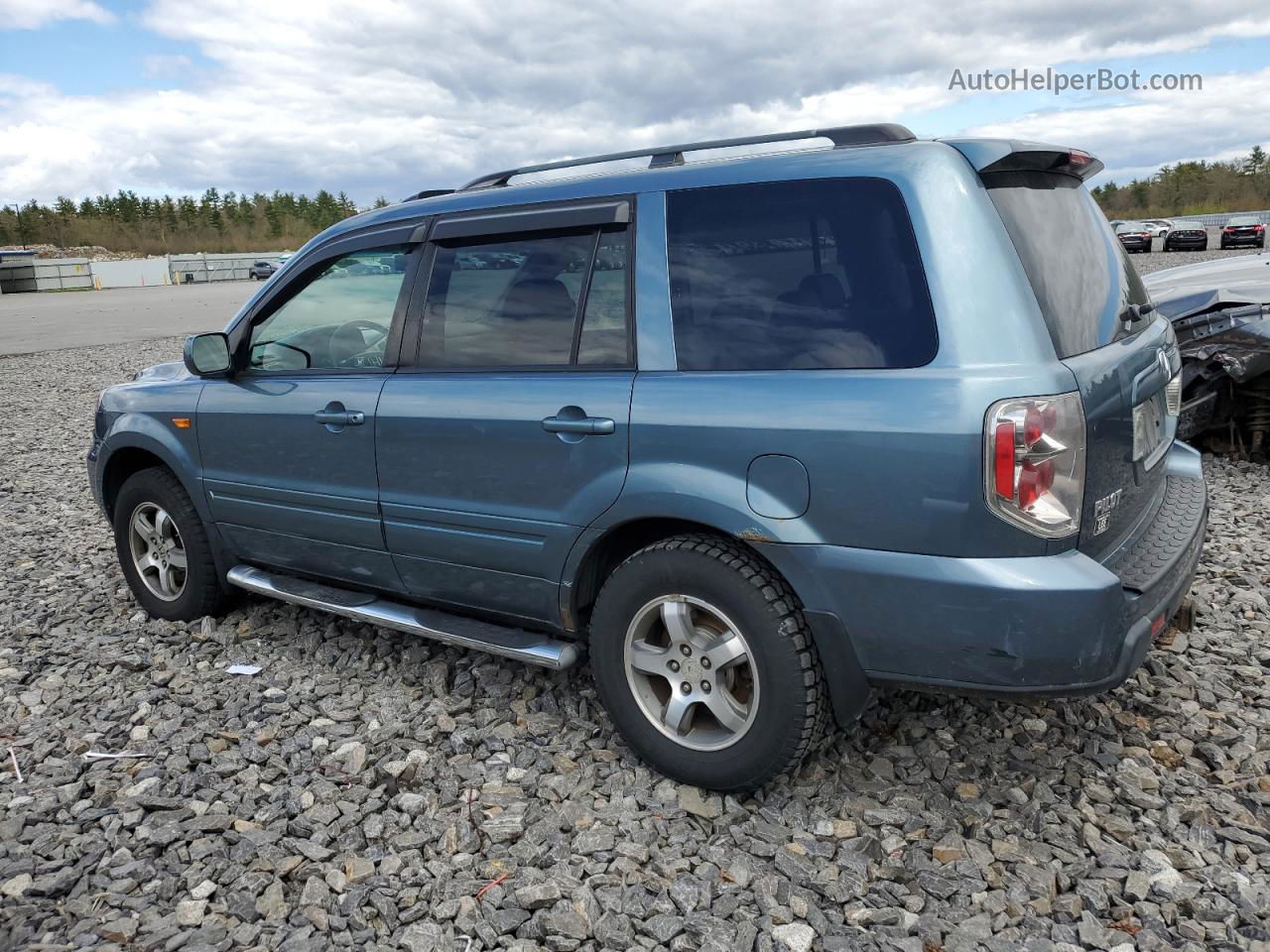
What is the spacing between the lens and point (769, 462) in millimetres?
2658

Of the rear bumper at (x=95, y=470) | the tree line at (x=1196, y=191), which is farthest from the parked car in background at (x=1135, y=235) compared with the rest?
the rear bumper at (x=95, y=470)

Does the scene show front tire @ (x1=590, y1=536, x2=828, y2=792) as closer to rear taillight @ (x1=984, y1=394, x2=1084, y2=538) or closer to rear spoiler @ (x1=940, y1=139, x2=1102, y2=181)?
rear taillight @ (x1=984, y1=394, x2=1084, y2=538)

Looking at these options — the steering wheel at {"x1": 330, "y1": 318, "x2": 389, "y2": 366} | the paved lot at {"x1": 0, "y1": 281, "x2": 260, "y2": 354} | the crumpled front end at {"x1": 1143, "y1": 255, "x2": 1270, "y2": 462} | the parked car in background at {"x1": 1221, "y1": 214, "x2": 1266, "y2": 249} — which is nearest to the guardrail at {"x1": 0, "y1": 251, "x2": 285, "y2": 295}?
the paved lot at {"x1": 0, "y1": 281, "x2": 260, "y2": 354}

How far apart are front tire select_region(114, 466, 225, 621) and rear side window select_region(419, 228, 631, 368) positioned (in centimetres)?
170

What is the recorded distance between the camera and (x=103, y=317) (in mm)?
26312

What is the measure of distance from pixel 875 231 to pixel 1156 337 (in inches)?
48.8

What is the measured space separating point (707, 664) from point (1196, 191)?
72.4m

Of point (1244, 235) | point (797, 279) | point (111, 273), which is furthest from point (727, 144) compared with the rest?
point (111, 273)

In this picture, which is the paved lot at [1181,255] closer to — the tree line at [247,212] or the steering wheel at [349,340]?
the tree line at [247,212]

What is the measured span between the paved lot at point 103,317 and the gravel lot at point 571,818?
1639 cm

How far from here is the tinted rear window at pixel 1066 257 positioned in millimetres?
2590

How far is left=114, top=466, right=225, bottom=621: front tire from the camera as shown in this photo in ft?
14.5

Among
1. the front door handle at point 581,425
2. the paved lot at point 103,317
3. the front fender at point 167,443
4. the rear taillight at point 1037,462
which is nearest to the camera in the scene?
the rear taillight at point 1037,462

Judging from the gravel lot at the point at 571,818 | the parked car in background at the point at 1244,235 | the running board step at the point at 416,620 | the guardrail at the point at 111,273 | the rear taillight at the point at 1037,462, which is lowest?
the gravel lot at the point at 571,818
